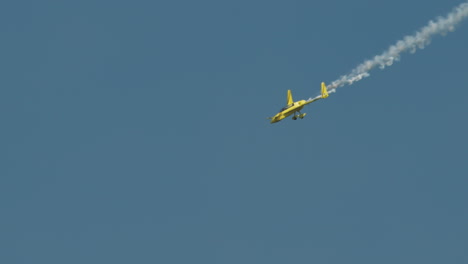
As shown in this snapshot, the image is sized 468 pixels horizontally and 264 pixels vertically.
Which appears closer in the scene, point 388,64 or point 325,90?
point 388,64

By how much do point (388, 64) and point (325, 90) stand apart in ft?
34.2

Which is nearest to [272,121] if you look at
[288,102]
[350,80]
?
[288,102]

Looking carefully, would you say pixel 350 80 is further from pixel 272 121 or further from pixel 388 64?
pixel 272 121

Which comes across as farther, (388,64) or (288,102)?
(288,102)

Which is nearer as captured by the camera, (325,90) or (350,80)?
(350,80)

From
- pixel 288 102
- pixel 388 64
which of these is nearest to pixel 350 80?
pixel 388 64

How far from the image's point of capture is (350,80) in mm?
82562

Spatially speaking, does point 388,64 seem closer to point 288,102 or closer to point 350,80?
point 350,80

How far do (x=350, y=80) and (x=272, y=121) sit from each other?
13.4 metres

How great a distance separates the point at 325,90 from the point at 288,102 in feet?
17.0

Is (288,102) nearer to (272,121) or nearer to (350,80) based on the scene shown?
(272,121)

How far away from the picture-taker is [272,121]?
93.5 m

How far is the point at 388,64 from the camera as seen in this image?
263 feet

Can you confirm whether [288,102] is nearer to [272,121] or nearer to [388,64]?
[272,121]
